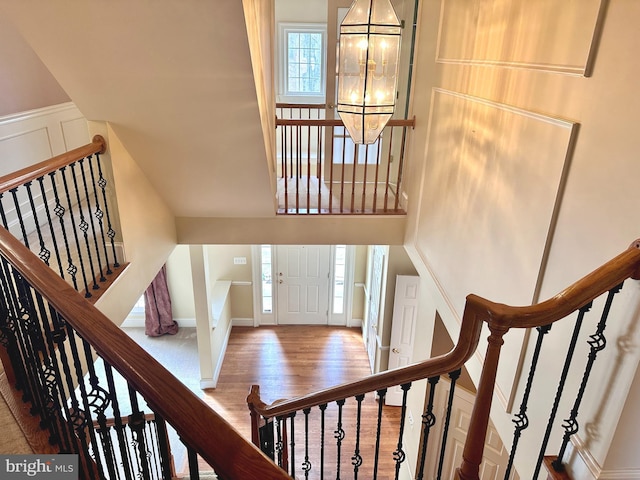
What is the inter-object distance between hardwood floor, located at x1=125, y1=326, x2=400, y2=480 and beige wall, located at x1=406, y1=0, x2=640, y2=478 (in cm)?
300

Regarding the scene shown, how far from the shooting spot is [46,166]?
8.12ft

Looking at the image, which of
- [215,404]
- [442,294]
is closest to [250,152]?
[442,294]

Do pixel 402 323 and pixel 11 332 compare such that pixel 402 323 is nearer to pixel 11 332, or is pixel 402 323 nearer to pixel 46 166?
pixel 46 166

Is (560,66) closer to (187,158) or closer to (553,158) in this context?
(553,158)

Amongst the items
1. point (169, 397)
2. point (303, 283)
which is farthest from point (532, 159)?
point (303, 283)

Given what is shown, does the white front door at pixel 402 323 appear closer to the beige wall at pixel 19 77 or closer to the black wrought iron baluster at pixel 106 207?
the black wrought iron baluster at pixel 106 207

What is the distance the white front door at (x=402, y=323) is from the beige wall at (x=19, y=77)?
4.36 meters

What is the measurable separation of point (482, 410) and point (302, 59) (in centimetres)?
645

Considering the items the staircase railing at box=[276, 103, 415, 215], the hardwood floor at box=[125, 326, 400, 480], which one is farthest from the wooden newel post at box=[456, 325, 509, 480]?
the hardwood floor at box=[125, 326, 400, 480]

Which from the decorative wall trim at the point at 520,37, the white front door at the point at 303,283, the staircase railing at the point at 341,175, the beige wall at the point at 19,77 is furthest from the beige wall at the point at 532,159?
the white front door at the point at 303,283

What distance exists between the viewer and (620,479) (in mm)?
1593

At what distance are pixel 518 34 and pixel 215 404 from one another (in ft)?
18.8

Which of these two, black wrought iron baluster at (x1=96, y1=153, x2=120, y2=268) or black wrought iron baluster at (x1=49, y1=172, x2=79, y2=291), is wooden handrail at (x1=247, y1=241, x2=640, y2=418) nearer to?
black wrought iron baluster at (x1=49, y1=172, x2=79, y2=291)

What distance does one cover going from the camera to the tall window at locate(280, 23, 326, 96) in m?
6.67
